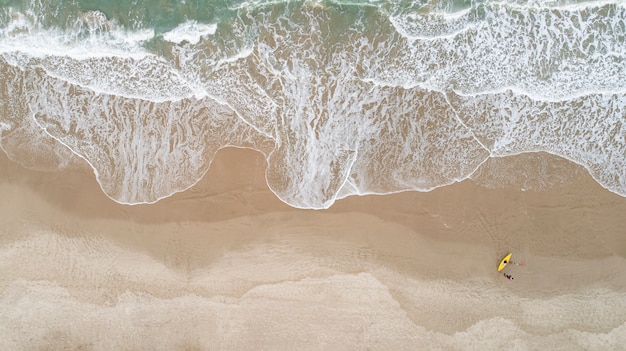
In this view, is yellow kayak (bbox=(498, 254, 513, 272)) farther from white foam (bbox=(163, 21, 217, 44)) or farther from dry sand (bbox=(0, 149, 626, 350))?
white foam (bbox=(163, 21, 217, 44))

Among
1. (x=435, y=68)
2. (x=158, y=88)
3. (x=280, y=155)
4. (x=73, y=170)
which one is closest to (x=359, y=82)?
(x=435, y=68)

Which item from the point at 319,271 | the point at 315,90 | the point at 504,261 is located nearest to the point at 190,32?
the point at 315,90

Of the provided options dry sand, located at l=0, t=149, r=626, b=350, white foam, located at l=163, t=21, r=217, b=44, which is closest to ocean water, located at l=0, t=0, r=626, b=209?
white foam, located at l=163, t=21, r=217, b=44

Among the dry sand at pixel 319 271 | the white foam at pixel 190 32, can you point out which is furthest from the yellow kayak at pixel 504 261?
the white foam at pixel 190 32

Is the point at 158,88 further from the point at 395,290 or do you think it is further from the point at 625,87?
the point at 625,87

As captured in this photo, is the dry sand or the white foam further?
the white foam

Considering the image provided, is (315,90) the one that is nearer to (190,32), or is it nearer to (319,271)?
(190,32)
